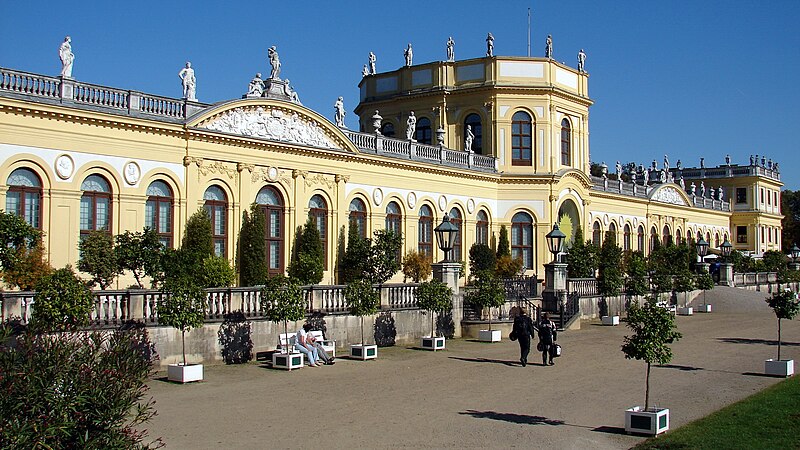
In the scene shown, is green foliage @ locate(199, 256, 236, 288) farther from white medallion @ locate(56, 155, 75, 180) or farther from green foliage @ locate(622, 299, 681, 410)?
green foliage @ locate(622, 299, 681, 410)

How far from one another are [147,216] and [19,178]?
4.22 metres

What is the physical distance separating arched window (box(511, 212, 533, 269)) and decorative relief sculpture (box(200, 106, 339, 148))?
45.7ft

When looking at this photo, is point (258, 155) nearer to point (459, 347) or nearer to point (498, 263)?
point (459, 347)

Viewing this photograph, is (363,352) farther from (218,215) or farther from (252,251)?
(218,215)

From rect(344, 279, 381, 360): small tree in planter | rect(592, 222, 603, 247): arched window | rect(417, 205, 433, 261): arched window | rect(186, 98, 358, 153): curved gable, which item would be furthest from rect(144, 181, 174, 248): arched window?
rect(592, 222, 603, 247): arched window

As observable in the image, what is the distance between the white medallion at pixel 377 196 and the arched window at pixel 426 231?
310 centimetres

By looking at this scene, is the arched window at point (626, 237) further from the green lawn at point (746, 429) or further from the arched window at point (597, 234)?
the green lawn at point (746, 429)

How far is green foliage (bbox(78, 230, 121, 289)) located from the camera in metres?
21.5

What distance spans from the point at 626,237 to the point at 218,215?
35003mm

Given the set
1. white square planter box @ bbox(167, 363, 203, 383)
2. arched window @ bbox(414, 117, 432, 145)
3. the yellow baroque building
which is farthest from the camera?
arched window @ bbox(414, 117, 432, 145)

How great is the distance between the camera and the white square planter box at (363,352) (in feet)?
73.2

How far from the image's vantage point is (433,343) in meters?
24.9

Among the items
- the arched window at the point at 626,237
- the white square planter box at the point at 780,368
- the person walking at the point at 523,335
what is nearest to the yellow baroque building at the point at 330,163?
the arched window at the point at 626,237

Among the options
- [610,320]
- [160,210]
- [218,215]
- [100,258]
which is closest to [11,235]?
[100,258]
